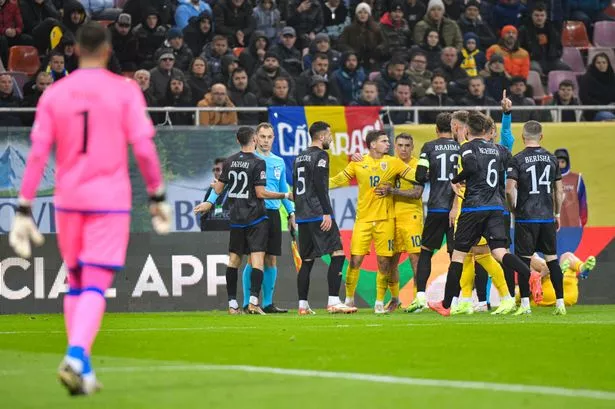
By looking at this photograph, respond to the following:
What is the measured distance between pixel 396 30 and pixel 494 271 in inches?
Answer: 393

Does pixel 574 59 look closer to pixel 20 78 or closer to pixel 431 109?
pixel 431 109

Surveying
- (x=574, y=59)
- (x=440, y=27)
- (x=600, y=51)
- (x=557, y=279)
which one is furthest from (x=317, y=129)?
(x=574, y=59)

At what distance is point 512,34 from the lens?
26.0 metres

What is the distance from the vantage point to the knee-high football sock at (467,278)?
1753 cm

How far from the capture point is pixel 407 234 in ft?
57.7

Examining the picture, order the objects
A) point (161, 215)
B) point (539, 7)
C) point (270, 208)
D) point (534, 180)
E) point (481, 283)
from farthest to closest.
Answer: point (539, 7)
point (481, 283)
point (270, 208)
point (534, 180)
point (161, 215)

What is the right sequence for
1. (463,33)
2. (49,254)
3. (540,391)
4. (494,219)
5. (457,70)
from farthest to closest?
1. (463,33)
2. (457,70)
3. (49,254)
4. (494,219)
5. (540,391)

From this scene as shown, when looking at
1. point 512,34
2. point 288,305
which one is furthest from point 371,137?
point 512,34

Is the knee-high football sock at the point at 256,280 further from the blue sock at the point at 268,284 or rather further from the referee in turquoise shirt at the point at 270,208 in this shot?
the blue sock at the point at 268,284

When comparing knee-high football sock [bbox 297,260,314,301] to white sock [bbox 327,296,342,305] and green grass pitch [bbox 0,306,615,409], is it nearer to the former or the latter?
white sock [bbox 327,296,342,305]

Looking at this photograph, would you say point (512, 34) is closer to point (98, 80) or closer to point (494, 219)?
point (494, 219)

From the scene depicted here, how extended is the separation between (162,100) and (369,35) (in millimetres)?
4896

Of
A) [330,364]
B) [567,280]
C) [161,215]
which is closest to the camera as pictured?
[161,215]

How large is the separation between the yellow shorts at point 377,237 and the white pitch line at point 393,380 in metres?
8.06
